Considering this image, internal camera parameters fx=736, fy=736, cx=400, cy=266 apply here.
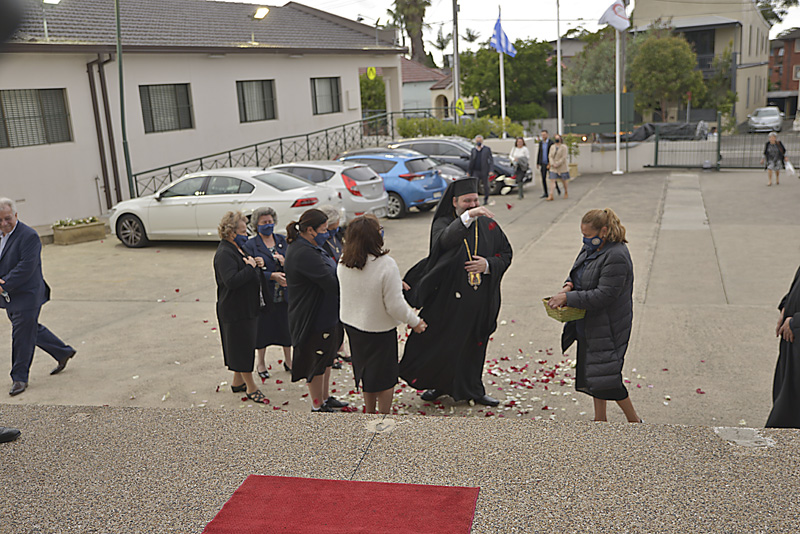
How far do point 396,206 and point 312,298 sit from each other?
11.7 metres

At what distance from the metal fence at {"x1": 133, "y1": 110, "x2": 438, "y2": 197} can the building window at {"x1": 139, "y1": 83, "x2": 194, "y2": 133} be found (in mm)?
1138

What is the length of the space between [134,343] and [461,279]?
444 centimetres

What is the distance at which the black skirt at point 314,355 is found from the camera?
5.99 m

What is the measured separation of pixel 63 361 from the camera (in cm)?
753

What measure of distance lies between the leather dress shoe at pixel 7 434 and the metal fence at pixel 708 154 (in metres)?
24.6

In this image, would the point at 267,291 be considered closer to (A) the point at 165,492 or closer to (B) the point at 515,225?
(A) the point at 165,492

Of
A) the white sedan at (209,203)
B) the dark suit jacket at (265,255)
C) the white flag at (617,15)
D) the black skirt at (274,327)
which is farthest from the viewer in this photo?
the white flag at (617,15)

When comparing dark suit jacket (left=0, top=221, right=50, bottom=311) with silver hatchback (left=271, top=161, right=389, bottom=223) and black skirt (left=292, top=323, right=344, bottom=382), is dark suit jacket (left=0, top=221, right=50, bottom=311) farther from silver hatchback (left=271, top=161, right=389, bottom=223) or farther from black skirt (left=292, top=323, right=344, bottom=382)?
silver hatchback (left=271, top=161, right=389, bottom=223)

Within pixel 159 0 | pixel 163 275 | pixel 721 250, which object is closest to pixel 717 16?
pixel 159 0

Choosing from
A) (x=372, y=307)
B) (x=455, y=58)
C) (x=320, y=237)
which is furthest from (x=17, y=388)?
(x=455, y=58)

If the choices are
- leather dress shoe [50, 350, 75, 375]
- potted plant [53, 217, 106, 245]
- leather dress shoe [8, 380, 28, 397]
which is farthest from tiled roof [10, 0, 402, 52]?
leather dress shoe [8, 380, 28, 397]

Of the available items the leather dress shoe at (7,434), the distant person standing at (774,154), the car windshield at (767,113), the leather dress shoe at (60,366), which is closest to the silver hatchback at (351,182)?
the leather dress shoe at (60,366)

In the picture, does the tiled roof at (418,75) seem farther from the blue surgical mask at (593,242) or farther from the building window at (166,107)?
the blue surgical mask at (593,242)

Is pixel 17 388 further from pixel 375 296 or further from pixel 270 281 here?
pixel 375 296
